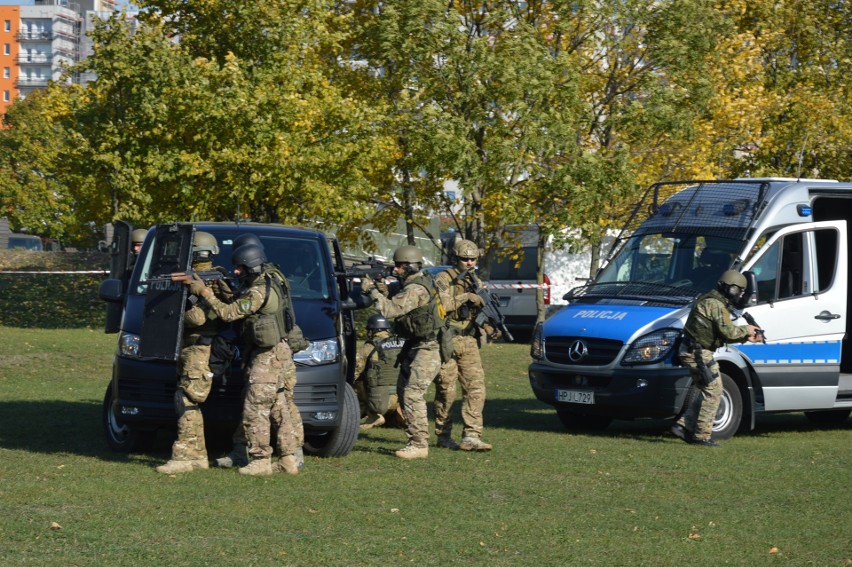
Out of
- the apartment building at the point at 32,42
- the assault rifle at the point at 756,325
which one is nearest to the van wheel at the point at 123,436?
the assault rifle at the point at 756,325

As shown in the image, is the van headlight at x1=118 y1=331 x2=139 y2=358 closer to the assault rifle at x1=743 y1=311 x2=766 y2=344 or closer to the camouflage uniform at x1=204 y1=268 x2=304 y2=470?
the camouflage uniform at x1=204 y1=268 x2=304 y2=470

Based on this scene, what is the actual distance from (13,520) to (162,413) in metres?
2.52

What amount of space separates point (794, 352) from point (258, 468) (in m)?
6.10

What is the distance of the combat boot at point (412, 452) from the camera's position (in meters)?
11.0

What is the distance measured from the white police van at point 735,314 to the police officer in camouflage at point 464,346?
1.67 metres

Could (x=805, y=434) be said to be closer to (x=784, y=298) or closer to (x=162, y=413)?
(x=784, y=298)

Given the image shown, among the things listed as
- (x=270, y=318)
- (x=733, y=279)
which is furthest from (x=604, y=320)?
(x=270, y=318)

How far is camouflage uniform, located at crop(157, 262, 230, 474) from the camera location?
387 inches

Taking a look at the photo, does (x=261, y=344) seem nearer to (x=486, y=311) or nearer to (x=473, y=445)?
(x=486, y=311)

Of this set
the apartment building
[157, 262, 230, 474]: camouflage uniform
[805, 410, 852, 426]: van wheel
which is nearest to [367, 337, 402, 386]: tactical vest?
[157, 262, 230, 474]: camouflage uniform

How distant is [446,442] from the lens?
39.2ft

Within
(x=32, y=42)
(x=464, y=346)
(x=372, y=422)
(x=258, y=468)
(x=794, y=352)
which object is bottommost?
(x=372, y=422)

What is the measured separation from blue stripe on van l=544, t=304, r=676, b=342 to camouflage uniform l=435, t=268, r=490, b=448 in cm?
170

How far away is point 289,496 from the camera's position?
8938 millimetres
